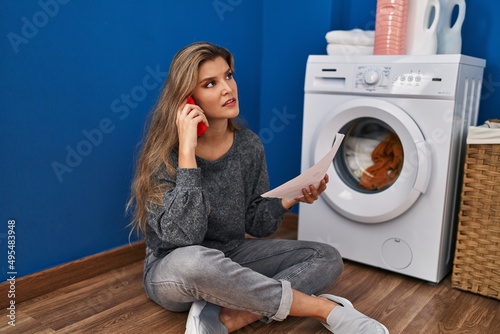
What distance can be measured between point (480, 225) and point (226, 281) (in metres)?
0.88

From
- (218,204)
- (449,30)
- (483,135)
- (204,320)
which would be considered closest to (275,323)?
(204,320)

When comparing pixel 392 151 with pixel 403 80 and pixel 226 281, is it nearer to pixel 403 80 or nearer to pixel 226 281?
pixel 403 80

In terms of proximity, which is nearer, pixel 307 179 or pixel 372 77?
pixel 307 179

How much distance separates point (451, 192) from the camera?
1.54 m

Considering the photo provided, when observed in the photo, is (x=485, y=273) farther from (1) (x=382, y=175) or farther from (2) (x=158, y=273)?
(2) (x=158, y=273)

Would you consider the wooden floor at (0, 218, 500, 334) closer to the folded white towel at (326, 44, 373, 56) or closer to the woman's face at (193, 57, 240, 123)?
the woman's face at (193, 57, 240, 123)

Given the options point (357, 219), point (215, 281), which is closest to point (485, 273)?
point (357, 219)

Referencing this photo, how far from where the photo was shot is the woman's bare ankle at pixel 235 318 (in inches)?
47.2

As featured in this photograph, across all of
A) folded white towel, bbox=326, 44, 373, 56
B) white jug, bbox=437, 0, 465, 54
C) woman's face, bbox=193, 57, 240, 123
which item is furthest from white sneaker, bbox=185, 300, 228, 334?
white jug, bbox=437, 0, 465, 54

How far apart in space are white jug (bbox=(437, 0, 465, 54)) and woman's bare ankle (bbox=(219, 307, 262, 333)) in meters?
1.14

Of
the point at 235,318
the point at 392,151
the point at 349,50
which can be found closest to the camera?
the point at 235,318

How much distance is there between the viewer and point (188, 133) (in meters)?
1.15

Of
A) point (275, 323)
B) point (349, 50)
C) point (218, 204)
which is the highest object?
point (349, 50)

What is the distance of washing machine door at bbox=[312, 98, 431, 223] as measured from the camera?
4.94ft
